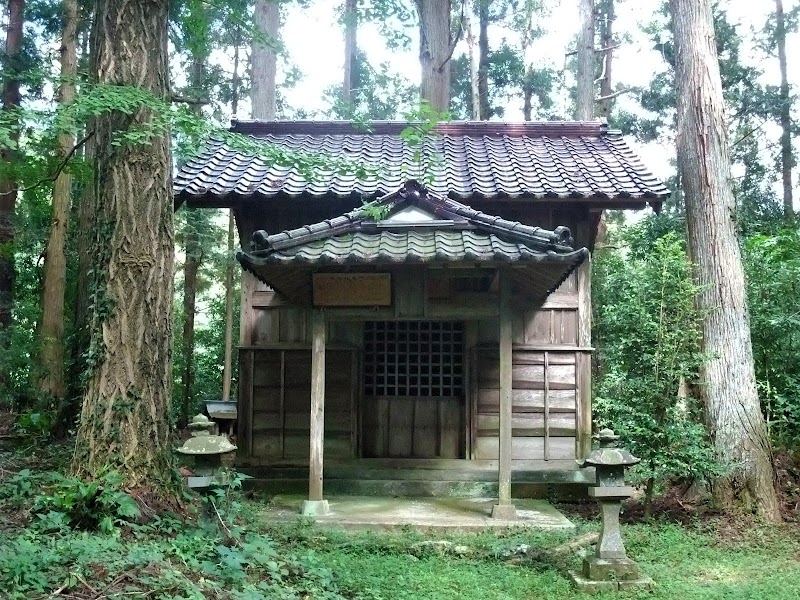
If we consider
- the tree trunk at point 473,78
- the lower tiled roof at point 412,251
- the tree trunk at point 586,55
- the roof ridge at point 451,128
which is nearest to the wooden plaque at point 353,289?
the lower tiled roof at point 412,251

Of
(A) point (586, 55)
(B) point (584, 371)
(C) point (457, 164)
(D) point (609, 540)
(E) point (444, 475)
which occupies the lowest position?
(E) point (444, 475)

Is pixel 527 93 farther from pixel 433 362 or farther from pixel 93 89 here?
pixel 93 89

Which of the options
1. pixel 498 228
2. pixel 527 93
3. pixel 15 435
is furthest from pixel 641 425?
pixel 527 93

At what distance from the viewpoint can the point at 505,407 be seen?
7.95 metres

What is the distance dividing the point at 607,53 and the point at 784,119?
21.9 ft

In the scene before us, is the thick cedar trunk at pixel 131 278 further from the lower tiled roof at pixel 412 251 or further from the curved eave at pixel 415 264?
the lower tiled roof at pixel 412 251

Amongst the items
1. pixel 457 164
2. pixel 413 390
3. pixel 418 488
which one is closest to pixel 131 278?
pixel 413 390

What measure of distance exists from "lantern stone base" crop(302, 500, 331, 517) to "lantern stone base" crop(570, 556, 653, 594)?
315cm

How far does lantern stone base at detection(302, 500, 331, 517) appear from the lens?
25.7 ft

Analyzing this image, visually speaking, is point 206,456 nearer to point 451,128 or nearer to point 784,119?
point 451,128

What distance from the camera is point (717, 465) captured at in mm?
8328

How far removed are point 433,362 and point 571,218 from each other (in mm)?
3041

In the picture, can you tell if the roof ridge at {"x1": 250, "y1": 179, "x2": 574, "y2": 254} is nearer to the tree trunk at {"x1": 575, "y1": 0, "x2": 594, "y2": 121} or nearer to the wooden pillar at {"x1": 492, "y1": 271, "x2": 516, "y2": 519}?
the wooden pillar at {"x1": 492, "y1": 271, "x2": 516, "y2": 519}

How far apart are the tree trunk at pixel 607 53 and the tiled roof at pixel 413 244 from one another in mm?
15965
